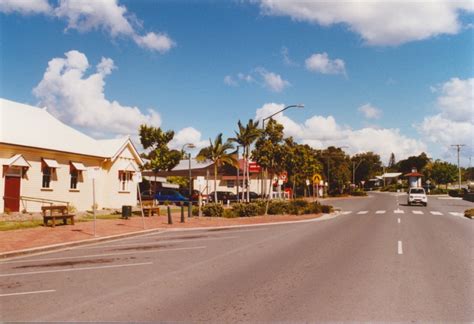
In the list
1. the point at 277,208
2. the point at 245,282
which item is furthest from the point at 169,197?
the point at 245,282

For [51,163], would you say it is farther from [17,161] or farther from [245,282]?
[245,282]

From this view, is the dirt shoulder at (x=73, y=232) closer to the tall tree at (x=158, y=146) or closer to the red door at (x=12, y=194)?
the red door at (x=12, y=194)

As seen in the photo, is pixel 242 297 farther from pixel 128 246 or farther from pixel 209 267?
pixel 128 246

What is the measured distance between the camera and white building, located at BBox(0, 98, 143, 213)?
24447mm

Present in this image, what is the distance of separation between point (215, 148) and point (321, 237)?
29.3 meters

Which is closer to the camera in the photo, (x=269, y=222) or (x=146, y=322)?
(x=146, y=322)

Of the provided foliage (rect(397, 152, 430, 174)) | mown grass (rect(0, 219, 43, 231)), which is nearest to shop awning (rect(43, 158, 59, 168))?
mown grass (rect(0, 219, 43, 231))

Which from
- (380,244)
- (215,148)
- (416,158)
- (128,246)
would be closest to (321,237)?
(380,244)

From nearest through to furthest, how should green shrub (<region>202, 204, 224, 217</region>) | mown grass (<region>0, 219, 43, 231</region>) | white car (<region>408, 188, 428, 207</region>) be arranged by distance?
mown grass (<region>0, 219, 43, 231</region>) → green shrub (<region>202, 204, 224, 217</region>) → white car (<region>408, 188, 428, 207</region>)

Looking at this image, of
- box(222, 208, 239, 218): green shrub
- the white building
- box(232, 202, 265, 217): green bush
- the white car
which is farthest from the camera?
the white car

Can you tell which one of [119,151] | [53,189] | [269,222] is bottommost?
[269,222]

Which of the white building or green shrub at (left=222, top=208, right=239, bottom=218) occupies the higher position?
the white building

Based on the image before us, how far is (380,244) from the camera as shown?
14.4 metres

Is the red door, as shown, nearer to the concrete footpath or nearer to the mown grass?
the mown grass
